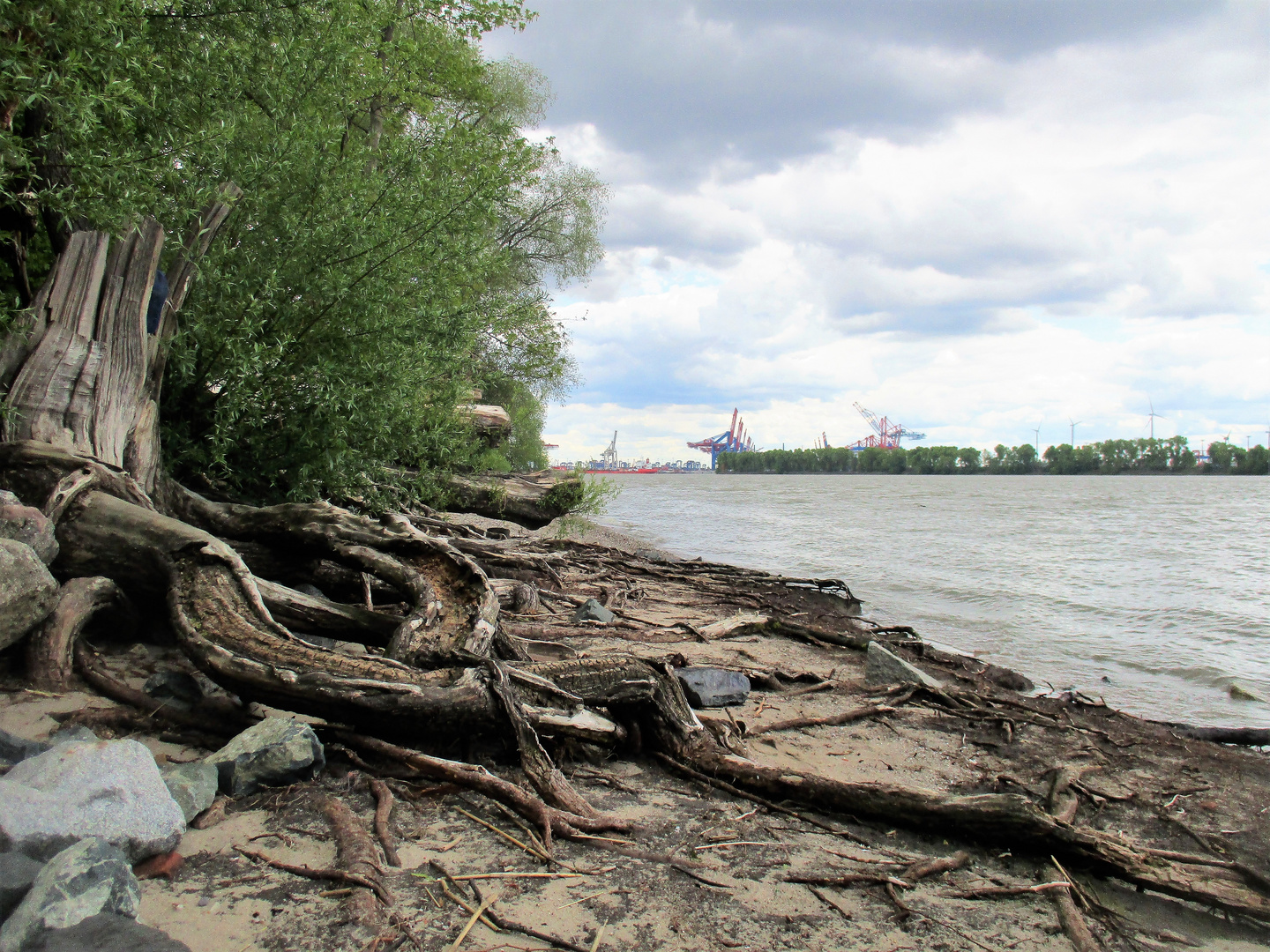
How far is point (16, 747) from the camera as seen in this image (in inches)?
150

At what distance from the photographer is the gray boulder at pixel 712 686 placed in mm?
6753

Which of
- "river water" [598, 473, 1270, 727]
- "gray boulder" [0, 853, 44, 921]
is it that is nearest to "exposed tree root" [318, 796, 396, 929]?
"gray boulder" [0, 853, 44, 921]

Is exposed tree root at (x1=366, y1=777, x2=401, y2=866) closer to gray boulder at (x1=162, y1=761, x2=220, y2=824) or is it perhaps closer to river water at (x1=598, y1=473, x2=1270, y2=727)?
gray boulder at (x1=162, y1=761, x2=220, y2=824)

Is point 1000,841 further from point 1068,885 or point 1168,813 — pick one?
point 1168,813

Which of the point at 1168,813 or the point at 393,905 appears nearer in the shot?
the point at 393,905

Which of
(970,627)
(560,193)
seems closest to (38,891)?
(970,627)

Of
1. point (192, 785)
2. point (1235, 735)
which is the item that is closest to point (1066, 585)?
point (1235, 735)

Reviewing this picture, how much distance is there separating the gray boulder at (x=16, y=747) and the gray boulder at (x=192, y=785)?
0.64 meters

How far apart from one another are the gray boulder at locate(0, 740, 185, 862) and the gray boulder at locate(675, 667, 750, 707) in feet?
13.7

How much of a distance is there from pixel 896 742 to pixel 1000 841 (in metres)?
2.28

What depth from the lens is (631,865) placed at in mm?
3713

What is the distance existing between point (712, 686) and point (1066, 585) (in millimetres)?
17513

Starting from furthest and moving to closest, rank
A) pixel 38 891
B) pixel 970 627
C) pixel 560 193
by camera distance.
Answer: pixel 560 193, pixel 970 627, pixel 38 891

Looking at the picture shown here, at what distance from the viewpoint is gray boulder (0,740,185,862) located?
3.03m
